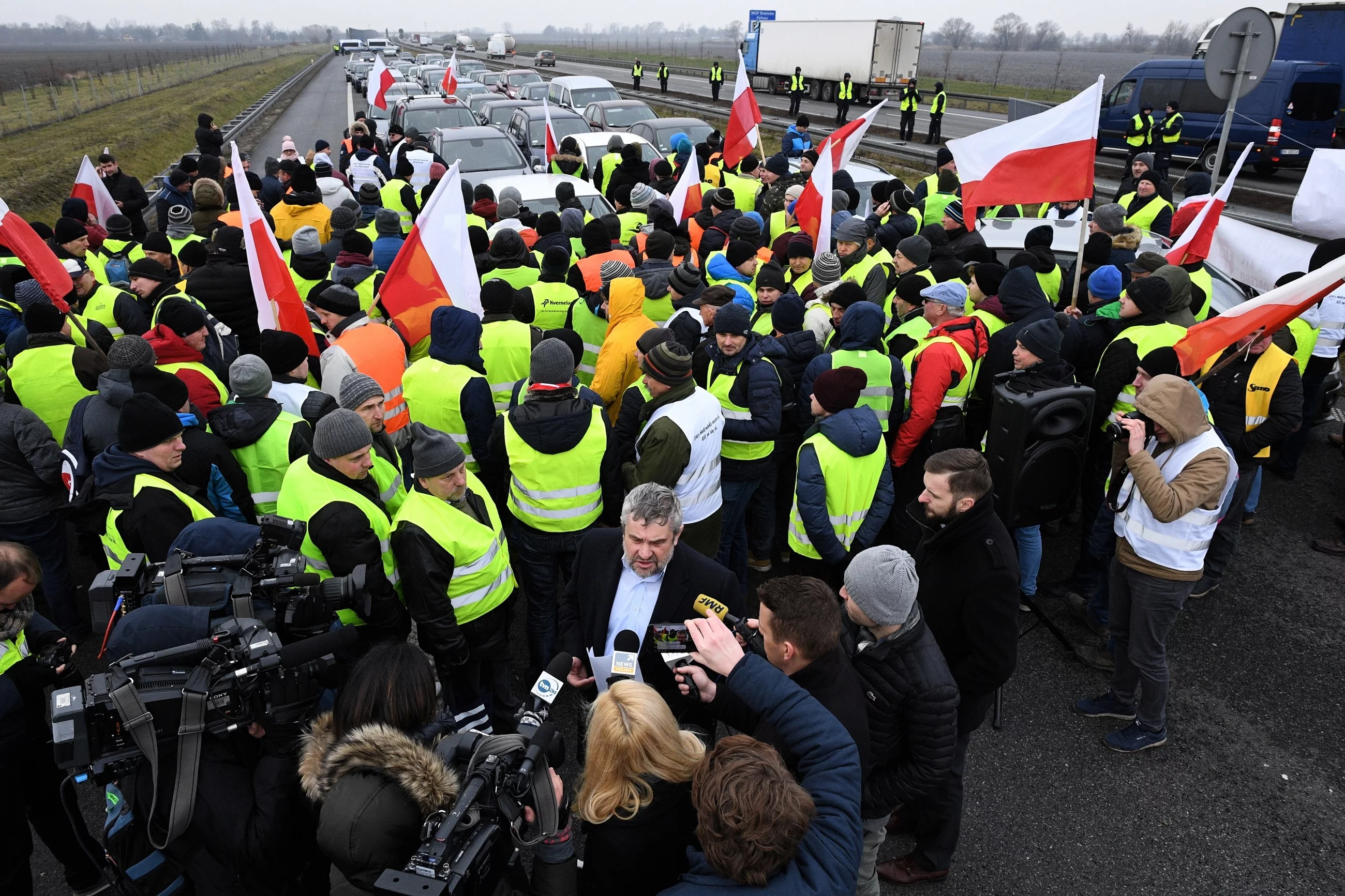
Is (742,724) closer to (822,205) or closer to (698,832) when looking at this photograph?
(698,832)

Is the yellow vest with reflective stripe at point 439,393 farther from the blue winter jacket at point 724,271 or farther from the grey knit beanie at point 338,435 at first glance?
the blue winter jacket at point 724,271

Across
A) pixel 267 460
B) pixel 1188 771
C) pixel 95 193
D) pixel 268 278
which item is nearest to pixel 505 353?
pixel 267 460

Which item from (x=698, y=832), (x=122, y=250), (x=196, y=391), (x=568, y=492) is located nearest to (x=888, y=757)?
(x=698, y=832)

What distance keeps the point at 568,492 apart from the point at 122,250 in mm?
6850

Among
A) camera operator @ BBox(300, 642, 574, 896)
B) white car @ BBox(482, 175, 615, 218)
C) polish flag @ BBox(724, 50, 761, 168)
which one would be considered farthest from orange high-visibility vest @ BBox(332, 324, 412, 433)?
polish flag @ BBox(724, 50, 761, 168)

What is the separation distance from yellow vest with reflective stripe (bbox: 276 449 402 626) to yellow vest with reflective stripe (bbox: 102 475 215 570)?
0.37 m

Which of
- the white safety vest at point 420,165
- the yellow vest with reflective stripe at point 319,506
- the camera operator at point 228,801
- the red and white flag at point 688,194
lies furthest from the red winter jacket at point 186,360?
the white safety vest at point 420,165

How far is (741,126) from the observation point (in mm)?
9828

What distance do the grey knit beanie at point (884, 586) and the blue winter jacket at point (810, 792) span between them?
1.56ft

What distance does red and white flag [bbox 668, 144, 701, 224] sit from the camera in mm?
8781

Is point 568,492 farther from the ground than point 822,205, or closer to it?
closer to it

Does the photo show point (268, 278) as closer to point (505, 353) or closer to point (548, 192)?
point (505, 353)

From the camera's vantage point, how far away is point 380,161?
522 inches

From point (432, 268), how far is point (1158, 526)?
192 inches
